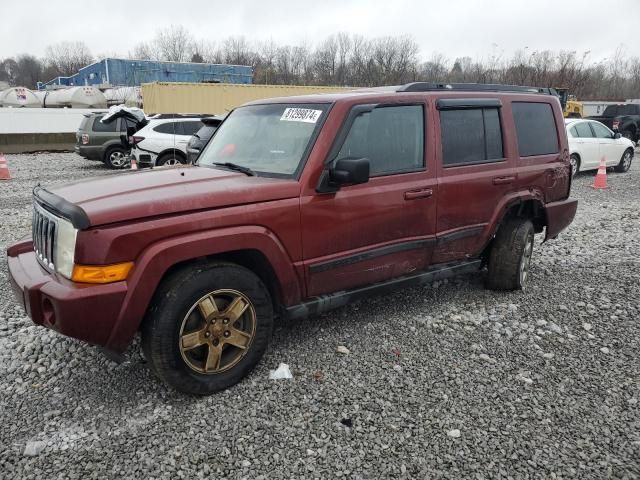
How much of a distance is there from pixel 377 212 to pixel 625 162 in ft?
47.0

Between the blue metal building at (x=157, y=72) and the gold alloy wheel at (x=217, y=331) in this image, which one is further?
the blue metal building at (x=157, y=72)

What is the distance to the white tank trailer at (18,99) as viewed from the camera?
3459 centimetres

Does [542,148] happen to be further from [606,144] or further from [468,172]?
[606,144]

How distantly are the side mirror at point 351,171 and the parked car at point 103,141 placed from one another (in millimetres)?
13747

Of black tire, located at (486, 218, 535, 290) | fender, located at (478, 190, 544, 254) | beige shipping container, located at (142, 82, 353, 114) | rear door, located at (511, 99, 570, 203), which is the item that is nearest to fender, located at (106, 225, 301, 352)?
fender, located at (478, 190, 544, 254)

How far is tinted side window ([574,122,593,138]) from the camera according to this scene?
13.1m

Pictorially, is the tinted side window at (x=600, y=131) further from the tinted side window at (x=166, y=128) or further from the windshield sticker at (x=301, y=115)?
the windshield sticker at (x=301, y=115)

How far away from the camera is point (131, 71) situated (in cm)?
5538

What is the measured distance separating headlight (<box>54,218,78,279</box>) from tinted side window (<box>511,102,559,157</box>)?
12.6 feet

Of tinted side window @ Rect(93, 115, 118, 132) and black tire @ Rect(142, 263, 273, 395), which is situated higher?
tinted side window @ Rect(93, 115, 118, 132)

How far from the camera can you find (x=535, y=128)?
4883mm

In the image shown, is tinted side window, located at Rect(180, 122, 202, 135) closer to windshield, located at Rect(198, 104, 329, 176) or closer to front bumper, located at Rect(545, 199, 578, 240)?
windshield, located at Rect(198, 104, 329, 176)

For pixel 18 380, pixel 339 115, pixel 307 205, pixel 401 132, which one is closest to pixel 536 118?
pixel 401 132

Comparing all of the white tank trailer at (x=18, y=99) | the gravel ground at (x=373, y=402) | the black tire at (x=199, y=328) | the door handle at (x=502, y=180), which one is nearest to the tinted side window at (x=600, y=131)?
the gravel ground at (x=373, y=402)
